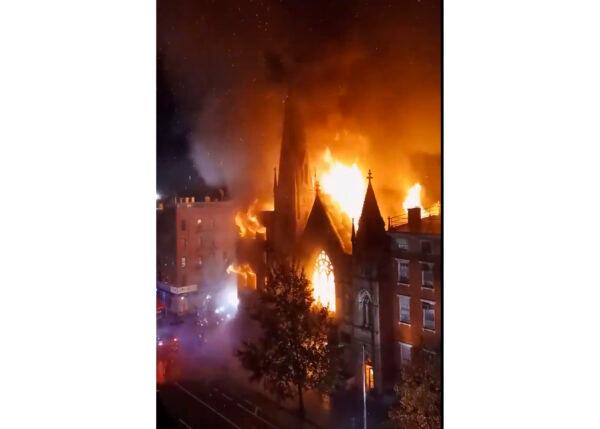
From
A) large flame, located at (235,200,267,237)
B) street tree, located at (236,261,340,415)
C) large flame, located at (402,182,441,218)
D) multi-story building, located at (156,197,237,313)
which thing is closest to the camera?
large flame, located at (402,182,441,218)

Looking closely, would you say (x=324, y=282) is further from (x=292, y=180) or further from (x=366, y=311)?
(x=292, y=180)

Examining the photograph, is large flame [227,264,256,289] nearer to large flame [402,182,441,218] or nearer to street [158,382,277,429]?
street [158,382,277,429]

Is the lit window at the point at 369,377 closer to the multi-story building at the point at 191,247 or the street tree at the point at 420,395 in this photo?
the street tree at the point at 420,395

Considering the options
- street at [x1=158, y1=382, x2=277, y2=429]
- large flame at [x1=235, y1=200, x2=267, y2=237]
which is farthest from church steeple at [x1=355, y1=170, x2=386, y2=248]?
street at [x1=158, y1=382, x2=277, y2=429]
